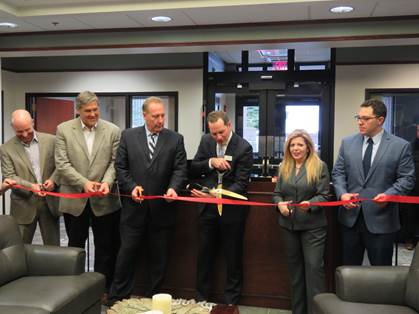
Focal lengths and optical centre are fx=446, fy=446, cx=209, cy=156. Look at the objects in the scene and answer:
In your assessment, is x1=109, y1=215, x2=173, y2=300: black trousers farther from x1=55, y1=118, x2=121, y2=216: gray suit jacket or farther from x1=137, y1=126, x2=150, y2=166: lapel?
x1=137, y1=126, x2=150, y2=166: lapel

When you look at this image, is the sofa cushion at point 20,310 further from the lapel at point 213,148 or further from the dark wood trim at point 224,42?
the dark wood trim at point 224,42

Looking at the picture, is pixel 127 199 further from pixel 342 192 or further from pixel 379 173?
pixel 379 173

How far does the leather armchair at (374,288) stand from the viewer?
2.59 metres

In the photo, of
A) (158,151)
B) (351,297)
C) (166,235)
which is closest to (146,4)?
(158,151)

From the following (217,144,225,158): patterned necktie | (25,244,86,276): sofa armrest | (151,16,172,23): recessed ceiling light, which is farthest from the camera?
(151,16,172,23): recessed ceiling light

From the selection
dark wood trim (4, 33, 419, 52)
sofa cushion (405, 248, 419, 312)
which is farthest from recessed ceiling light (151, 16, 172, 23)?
sofa cushion (405, 248, 419, 312)

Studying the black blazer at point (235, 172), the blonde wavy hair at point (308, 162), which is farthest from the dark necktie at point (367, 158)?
the black blazer at point (235, 172)

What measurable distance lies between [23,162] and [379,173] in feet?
8.99

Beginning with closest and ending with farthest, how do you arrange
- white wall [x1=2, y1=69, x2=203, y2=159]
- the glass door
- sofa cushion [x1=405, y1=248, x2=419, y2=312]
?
sofa cushion [x1=405, y1=248, x2=419, y2=312] < the glass door < white wall [x1=2, y1=69, x2=203, y2=159]

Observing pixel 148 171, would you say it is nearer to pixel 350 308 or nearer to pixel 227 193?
pixel 227 193

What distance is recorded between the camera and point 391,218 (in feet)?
9.95

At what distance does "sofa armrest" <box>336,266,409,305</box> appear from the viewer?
104 inches

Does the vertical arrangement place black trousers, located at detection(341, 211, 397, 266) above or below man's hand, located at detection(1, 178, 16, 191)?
below

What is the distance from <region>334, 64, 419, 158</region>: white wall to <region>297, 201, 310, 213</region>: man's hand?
3921mm
